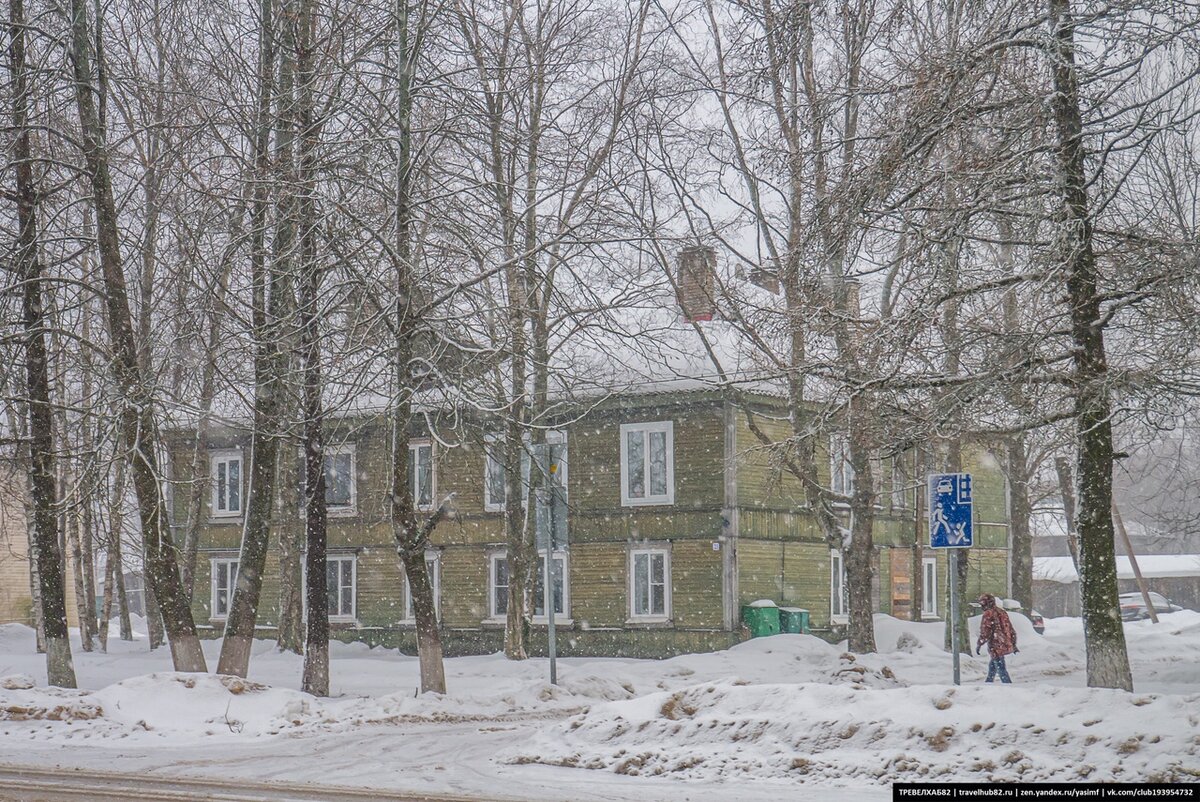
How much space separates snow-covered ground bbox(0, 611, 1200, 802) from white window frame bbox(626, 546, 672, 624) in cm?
876

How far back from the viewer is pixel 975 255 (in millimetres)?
13773

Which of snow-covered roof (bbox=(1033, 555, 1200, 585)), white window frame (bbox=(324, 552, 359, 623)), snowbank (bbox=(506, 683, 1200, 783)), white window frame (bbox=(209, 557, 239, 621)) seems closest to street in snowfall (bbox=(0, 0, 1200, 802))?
snowbank (bbox=(506, 683, 1200, 783))

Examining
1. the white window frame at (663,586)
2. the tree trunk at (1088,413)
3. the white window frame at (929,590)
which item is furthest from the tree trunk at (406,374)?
the white window frame at (929,590)

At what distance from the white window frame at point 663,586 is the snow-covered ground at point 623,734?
8759mm

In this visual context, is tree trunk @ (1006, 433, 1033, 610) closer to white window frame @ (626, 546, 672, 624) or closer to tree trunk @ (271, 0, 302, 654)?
white window frame @ (626, 546, 672, 624)

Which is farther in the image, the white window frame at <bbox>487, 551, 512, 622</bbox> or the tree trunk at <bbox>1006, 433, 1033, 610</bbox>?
the tree trunk at <bbox>1006, 433, 1033, 610</bbox>

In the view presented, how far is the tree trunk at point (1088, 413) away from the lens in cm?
1225

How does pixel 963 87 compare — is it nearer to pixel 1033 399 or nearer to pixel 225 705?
pixel 1033 399

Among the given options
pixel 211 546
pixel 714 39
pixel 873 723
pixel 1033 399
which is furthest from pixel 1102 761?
pixel 211 546

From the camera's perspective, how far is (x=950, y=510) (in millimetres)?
15336

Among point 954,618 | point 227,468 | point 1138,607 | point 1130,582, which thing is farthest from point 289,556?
point 1130,582

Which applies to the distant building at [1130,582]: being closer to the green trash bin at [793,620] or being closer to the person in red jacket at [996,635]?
the green trash bin at [793,620]

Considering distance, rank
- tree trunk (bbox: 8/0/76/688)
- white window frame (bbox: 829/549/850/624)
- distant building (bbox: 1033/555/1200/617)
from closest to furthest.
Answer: tree trunk (bbox: 8/0/76/688)
white window frame (bbox: 829/549/850/624)
distant building (bbox: 1033/555/1200/617)

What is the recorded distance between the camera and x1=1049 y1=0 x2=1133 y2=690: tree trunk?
12.2m
